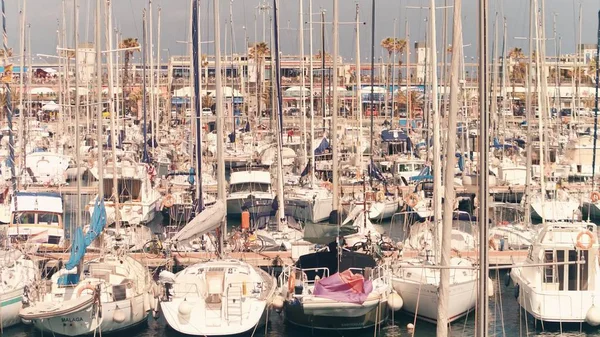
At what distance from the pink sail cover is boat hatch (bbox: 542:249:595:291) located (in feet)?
17.1

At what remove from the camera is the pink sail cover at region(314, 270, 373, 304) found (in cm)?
2527

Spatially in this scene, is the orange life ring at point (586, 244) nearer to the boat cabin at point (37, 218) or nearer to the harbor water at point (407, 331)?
the harbor water at point (407, 331)

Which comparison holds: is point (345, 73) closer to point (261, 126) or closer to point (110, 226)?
point (261, 126)

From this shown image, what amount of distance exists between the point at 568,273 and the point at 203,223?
9909 mm

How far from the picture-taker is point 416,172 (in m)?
52.7

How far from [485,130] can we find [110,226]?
26.5 meters

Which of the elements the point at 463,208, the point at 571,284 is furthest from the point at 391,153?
the point at 571,284

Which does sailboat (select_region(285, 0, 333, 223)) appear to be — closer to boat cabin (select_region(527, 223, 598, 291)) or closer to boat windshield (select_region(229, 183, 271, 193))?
boat windshield (select_region(229, 183, 271, 193))

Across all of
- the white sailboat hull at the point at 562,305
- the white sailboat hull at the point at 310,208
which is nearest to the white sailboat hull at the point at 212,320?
the white sailboat hull at the point at 562,305

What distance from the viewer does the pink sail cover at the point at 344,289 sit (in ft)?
82.9

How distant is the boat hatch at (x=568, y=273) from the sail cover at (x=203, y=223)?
893 centimetres

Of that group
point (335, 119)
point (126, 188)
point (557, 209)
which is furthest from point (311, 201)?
point (557, 209)

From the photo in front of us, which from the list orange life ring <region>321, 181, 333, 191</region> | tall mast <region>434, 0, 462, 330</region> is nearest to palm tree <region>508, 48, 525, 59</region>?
orange life ring <region>321, 181, 333, 191</region>

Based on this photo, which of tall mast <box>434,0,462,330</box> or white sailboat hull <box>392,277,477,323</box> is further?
white sailboat hull <box>392,277,477,323</box>
